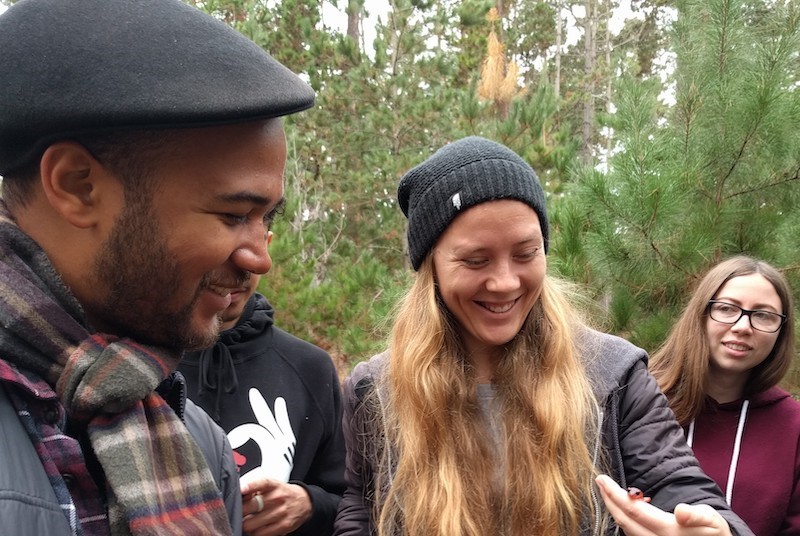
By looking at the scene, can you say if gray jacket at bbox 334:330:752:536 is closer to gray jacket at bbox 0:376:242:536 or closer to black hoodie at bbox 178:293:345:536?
black hoodie at bbox 178:293:345:536

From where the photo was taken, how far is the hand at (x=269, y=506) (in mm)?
1796

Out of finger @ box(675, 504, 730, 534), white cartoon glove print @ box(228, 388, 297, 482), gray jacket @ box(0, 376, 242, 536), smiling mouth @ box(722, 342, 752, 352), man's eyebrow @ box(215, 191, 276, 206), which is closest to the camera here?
gray jacket @ box(0, 376, 242, 536)

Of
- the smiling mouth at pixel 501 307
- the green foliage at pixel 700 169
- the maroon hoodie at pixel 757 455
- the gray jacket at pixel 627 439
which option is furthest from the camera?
the green foliage at pixel 700 169

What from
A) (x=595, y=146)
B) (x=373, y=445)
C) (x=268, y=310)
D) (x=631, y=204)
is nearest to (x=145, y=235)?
(x=373, y=445)

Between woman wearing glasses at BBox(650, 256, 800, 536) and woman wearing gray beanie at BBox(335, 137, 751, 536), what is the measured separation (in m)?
1.01

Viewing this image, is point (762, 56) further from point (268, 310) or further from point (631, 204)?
point (268, 310)

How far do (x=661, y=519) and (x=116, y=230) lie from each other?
1248 mm

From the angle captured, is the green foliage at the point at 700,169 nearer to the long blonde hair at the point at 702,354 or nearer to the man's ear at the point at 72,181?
the long blonde hair at the point at 702,354

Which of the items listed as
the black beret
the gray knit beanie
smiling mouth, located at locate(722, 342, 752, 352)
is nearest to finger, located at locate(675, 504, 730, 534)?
the gray knit beanie

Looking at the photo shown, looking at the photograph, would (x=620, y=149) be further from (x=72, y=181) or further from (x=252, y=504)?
(x=72, y=181)

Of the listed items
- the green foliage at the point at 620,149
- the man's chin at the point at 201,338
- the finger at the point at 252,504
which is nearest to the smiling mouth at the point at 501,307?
the green foliage at the point at 620,149

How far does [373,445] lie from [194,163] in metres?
1.23

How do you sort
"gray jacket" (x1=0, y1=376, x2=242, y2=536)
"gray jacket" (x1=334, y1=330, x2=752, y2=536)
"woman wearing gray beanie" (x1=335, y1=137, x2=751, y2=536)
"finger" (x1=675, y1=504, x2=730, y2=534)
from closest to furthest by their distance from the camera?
1. "gray jacket" (x1=0, y1=376, x2=242, y2=536)
2. "finger" (x1=675, y1=504, x2=730, y2=534)
3. "gray jacket" (x1=334, y1=330, x2=752, y2=536)
4. "woman wearing gray beanie" (x1=335, y1=137, x2=751, y2=536)

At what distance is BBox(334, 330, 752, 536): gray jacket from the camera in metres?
1.65
